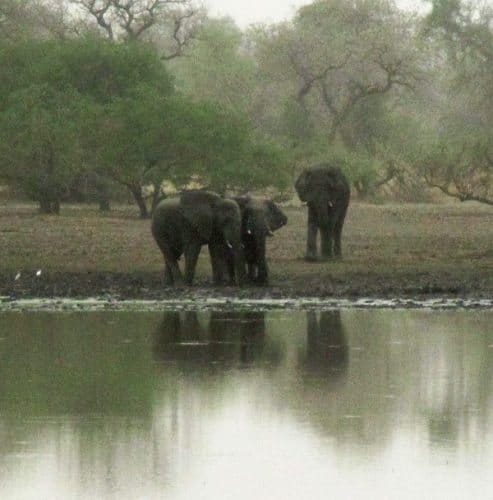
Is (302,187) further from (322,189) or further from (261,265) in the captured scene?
(261,265)

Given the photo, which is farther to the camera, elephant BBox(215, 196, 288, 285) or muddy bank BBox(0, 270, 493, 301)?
elephant BBox(215, 196, 288, 285)

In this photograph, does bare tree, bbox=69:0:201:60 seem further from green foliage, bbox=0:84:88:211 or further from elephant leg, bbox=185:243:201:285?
elephant leg, bbox=185:243:201:285

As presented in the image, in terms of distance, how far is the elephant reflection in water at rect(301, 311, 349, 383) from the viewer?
54.5ft

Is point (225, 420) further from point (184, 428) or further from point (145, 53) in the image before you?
point (145, 53)

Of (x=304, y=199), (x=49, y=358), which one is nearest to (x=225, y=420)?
(x=49, y=358)

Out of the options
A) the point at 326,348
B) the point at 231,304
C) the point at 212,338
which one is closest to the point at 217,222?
the point at 231,304

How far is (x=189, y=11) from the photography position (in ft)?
262

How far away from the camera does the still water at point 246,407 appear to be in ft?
36.5

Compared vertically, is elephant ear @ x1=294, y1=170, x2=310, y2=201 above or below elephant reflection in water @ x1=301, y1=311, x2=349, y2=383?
above

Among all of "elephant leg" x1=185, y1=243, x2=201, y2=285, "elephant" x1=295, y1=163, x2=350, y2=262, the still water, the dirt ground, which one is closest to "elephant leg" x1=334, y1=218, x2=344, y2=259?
"elephant" x1=295, y1=163, x2=350, y2=262

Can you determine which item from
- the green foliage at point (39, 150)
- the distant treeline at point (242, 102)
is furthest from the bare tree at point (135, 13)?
the green foliage at point (39, 150)

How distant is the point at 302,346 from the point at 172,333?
1.85 metres

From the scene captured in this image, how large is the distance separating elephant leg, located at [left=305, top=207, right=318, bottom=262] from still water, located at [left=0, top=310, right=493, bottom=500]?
9.04 meters

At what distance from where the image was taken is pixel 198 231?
26.6m
